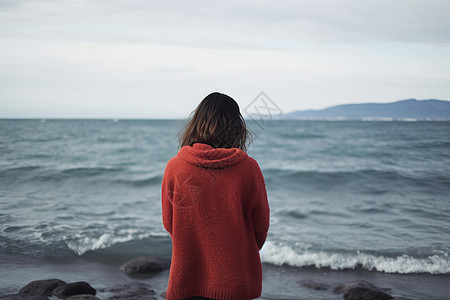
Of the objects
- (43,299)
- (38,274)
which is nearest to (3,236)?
(38,274)

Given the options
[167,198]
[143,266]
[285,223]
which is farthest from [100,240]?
[167,198]

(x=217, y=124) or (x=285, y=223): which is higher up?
(x=217, y=124)

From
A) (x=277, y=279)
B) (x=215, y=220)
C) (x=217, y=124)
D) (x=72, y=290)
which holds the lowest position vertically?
(x=277, y=279)

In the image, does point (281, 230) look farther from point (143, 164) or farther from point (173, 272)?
point (143, 164)

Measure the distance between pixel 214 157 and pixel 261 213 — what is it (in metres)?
0.37

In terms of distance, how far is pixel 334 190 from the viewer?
37.5 feet

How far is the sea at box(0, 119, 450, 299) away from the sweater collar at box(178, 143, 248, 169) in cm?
42

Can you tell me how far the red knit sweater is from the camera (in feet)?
5.80

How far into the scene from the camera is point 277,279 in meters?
5.28

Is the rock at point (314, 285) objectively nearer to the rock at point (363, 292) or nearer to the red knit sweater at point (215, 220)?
the rock at point (363, 292)

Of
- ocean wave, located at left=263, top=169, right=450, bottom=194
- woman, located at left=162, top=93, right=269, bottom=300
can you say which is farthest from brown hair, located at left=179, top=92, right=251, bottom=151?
ocean wave, located at left=263, top=169, right=450, bottom=194

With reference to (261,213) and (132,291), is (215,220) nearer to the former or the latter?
(261,213)

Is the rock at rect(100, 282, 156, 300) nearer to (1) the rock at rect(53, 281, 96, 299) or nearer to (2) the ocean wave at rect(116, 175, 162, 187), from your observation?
(1) the rock at rect(53, 281, 96, 299)

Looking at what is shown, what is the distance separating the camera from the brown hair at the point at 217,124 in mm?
1843
